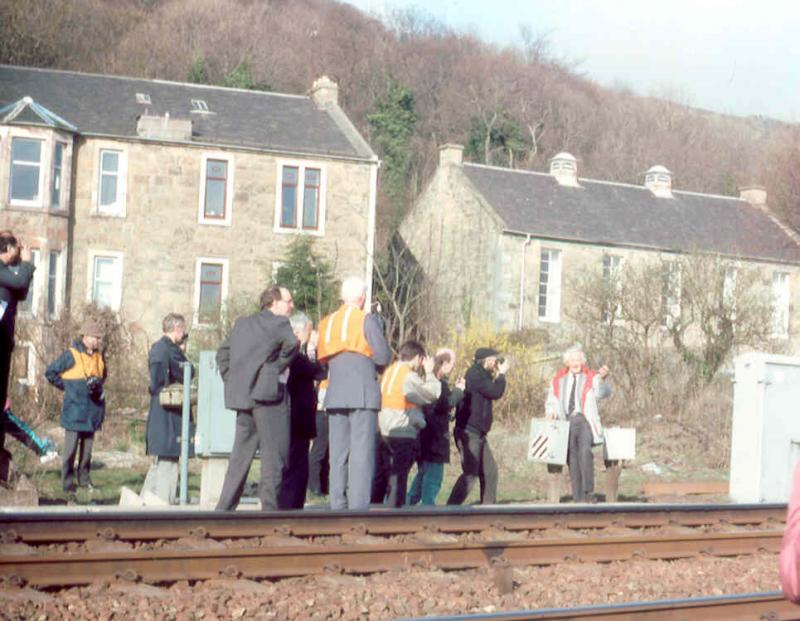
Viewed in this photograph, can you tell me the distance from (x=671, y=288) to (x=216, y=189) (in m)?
15.9

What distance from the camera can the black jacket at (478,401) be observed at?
14531 millimetres

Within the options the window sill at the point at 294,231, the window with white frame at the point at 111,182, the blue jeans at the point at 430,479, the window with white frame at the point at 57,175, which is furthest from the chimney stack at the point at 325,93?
the blue jeans at the point at 430,479

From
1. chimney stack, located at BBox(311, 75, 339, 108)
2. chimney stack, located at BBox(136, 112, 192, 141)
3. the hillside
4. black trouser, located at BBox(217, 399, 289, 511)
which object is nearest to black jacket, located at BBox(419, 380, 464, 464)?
black trouser, located at BBox(217, 399, 289, 511)

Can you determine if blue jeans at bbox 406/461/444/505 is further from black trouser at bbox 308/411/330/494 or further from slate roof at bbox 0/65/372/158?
slate roof at bbox 0/65/372/158

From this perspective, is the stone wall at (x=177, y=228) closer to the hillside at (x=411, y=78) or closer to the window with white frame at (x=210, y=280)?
the window with white frame at (x=210, y=280)

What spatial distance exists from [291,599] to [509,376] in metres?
21.7

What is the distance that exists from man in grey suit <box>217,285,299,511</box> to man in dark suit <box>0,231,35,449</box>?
5.38 ft

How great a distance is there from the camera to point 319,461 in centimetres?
1383

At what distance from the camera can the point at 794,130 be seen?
7125 cm

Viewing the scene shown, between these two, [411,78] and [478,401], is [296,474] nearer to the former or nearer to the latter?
[478,401]

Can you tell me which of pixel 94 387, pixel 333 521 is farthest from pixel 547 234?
pixel 333 521

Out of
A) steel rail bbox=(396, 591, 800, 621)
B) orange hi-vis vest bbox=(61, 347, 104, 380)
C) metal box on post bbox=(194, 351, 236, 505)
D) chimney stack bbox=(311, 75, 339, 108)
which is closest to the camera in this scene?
steel rail bbox=(396, 591, 800, 621)

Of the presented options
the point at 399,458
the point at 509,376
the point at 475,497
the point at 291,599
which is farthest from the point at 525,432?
the point at 291,599

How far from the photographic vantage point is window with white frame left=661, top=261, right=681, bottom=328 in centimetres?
3262
